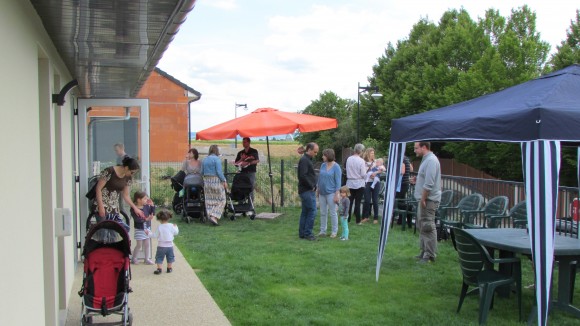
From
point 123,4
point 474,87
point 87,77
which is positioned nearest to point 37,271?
point 123,4

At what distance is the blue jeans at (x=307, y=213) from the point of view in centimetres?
1069

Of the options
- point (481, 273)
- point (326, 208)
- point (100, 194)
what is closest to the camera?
point (481, 273)

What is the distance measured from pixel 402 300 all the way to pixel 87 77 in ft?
16.1

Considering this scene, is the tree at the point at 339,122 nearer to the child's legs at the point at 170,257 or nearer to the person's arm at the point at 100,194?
the child's legs at the point at 170,257

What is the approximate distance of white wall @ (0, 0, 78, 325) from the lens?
9.75 feet

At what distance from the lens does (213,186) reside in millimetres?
12781

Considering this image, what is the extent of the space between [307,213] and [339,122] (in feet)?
122

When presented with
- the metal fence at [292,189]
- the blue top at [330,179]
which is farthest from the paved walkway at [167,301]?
the metal fence at [292,189]

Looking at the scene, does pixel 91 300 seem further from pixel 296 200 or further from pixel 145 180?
pixel 296 200

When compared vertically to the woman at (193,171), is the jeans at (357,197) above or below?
below

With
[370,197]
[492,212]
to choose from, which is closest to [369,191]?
[370,197]

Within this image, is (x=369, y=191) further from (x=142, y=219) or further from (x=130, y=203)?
(x=130, y=203)

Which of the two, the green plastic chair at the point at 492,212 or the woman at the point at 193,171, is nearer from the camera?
the green plastic chair at the point at 492,212

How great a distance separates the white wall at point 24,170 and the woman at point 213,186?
7.40 meters
